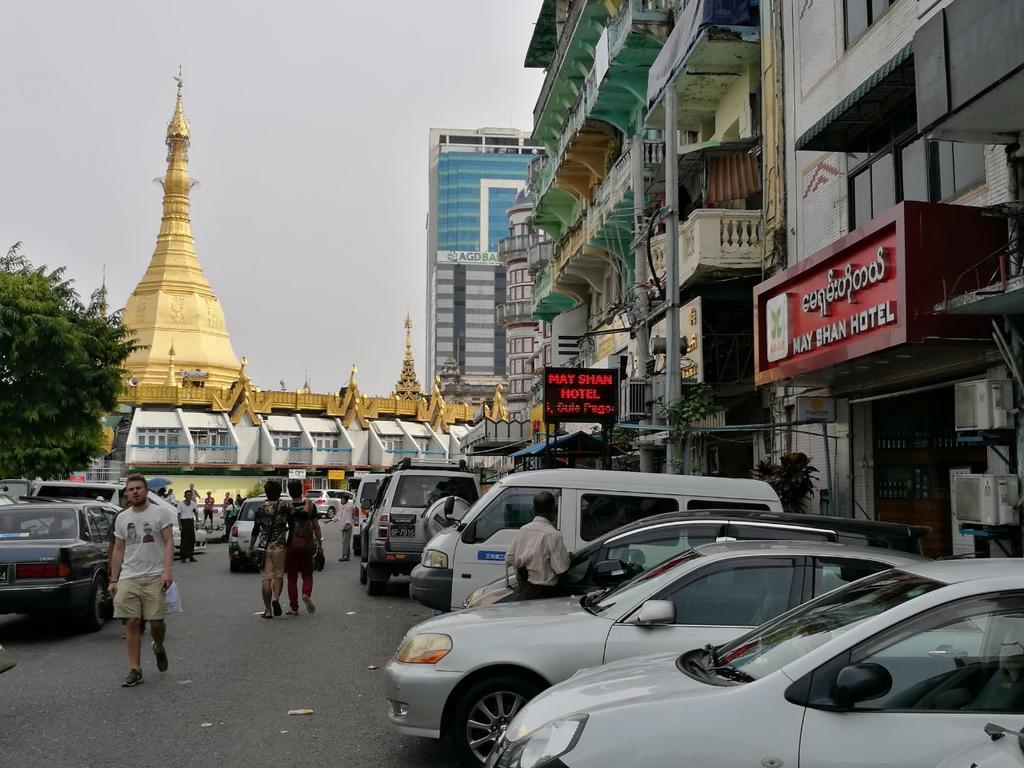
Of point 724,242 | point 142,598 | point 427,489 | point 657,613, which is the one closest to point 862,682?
point 657,613

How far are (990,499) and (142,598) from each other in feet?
26.0

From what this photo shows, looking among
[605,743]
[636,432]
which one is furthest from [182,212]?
[605,743]

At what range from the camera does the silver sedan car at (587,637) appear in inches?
249

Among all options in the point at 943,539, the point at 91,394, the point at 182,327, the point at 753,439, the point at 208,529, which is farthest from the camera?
the point at 182,327

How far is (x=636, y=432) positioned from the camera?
23.7m

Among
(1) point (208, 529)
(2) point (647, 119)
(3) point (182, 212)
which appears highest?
(3) point (182, 212)

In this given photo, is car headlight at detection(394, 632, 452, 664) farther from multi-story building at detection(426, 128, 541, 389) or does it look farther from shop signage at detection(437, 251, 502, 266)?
shop signage at detection(437, 251, 502, 266)

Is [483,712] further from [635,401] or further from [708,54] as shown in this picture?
[708,54]

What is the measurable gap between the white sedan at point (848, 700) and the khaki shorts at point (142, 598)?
19.0 feet

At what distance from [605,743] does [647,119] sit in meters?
19.4

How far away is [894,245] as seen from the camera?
36.4 feet

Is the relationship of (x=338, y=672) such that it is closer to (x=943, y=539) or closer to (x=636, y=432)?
(x=943, y=539)

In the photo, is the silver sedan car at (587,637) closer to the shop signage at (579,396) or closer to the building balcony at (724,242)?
the building balcony at (724,242)

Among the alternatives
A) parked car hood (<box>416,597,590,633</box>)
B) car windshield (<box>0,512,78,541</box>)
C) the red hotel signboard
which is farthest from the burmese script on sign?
car windshield (<box>0,512,78,541</box>)
